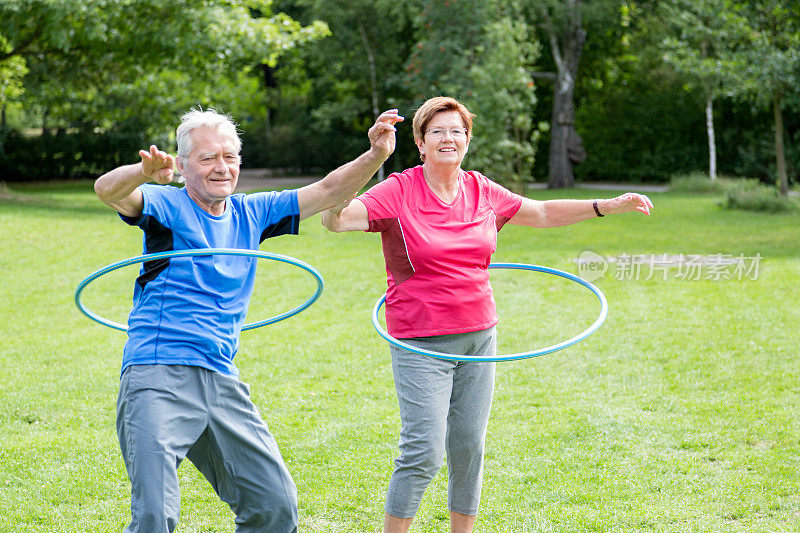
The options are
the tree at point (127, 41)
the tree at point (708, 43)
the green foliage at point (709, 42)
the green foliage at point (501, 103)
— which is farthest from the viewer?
the green foliage at point (501, 103)

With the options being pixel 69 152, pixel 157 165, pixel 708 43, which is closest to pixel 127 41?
pixel 69 152

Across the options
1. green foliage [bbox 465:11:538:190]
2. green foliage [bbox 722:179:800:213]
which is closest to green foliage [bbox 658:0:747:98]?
green foliage [bbox 722:179:800:213]

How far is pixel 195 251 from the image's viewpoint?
2.86m

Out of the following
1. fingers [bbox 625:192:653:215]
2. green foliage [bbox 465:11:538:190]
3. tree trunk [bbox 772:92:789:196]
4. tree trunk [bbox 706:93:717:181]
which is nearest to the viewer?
fingers [bbox 625:192:653:215]

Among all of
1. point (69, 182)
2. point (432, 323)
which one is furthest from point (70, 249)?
point (69, 182)

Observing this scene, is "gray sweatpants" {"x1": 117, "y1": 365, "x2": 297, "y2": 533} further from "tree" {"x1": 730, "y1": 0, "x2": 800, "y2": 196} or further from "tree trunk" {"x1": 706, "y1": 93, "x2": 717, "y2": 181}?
"tree trunk" {"x1": 706, "y1": 93, "x2": 717, "y2": 181}

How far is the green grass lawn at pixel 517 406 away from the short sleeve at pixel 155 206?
1884mm

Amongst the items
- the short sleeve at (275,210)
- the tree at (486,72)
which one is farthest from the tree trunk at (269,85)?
the short sleeve at (275,210)

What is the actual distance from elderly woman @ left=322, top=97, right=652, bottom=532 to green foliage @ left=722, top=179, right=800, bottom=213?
16420 millimetres

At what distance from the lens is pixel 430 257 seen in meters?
3.40

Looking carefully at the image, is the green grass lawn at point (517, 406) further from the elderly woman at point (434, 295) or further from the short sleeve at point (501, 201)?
the short sleeve at point (501, 201)

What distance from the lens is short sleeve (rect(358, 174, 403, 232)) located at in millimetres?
3438

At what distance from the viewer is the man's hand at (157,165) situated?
269 cm

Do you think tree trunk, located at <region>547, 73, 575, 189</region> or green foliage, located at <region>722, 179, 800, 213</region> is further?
tree trunk, located at <region>547, 73, 575, 189</region>
